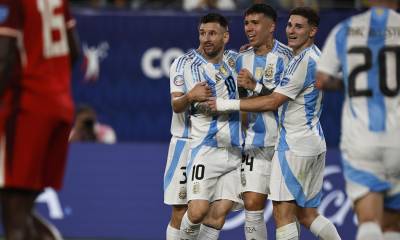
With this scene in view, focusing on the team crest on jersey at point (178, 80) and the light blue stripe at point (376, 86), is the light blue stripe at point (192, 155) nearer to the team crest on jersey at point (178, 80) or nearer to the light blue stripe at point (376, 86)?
the team crest on jersey at point (178, 80)

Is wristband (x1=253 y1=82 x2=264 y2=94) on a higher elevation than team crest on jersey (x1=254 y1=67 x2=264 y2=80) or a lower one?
lower

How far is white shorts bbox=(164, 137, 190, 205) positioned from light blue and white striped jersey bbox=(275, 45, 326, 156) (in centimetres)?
101

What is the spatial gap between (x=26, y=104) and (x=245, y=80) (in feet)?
10.3

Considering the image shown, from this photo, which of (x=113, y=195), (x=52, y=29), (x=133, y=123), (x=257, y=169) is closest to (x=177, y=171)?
(x=257, y=169)

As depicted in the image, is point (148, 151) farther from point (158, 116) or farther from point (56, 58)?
point (56, 58)

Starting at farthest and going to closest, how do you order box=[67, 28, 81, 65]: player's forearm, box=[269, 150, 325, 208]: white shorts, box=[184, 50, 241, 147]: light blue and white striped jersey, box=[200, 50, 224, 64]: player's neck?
1. box=[200, 50, 224, 64]: player's neck
2. box=[184, 50, 241, 147]: light blue and white striped jersey
3. box=[269, 150, 325, 208]: white shorts
4. box=[67, 28, 81, 65]: player's forearm

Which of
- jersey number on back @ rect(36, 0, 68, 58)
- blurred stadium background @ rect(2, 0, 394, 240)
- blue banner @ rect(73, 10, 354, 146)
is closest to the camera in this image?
jersey number on back @ rect(36, 0, 68, 58)

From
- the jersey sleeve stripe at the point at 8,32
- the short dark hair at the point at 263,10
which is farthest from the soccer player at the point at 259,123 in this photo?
the jersey sleeve stripe at the point at 8,32

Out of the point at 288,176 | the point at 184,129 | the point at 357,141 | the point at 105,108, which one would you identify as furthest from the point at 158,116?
the point at 357,141

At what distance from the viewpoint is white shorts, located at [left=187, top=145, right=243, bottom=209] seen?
1022 cm

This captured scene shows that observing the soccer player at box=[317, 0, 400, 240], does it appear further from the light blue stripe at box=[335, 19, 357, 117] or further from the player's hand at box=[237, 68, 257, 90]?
the player's hand at box=[237, 68, 257, 90]

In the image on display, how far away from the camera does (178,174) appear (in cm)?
1073

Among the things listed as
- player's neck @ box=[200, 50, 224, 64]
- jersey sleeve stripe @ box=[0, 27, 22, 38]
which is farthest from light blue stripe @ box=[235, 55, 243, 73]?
jersey sleeve stripe @ box=[0, 27, 22, 38]

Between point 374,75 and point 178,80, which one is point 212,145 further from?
point 374,75
